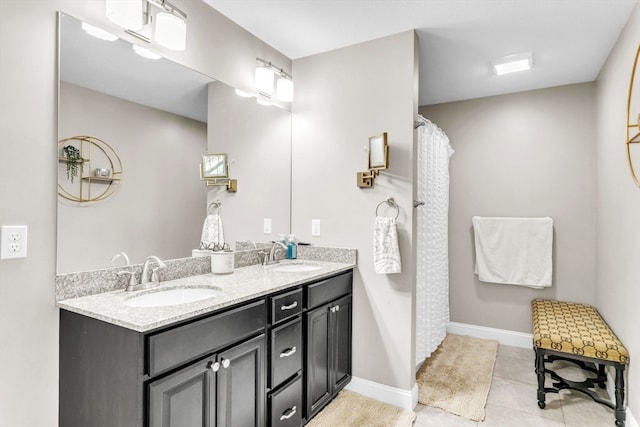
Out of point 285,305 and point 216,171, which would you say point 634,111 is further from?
A: point 216,171

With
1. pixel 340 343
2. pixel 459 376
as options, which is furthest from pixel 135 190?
pixel 459 376

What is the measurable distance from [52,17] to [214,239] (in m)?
1.27

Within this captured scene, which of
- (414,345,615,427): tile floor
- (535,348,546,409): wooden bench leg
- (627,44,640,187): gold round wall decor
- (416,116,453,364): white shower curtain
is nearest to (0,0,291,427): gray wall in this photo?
(414,345,615,427): tile floor

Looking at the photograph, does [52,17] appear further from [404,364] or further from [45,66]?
[404,364]

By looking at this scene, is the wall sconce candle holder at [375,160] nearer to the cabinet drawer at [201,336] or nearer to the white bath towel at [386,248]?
the white bath towel at [386,248]

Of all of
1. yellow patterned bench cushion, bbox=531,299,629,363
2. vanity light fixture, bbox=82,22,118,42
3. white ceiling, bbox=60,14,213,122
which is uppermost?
vanity light fixture, bbox=82,22,118,42

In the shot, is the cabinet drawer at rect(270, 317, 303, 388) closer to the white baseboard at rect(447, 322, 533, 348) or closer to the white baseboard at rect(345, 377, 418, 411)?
the white baseboard at rect(345, 377, 418, 411)

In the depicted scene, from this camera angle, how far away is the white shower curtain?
2619mm

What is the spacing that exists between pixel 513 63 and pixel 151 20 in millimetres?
2571

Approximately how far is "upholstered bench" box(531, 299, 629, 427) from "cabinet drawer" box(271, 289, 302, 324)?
1.67m

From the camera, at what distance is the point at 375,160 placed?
238 cm

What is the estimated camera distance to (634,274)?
2.01 metres

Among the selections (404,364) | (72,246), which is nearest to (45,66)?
(72,246)

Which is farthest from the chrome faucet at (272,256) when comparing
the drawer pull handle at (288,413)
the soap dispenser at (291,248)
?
the drawer pull handle at (288,413)
